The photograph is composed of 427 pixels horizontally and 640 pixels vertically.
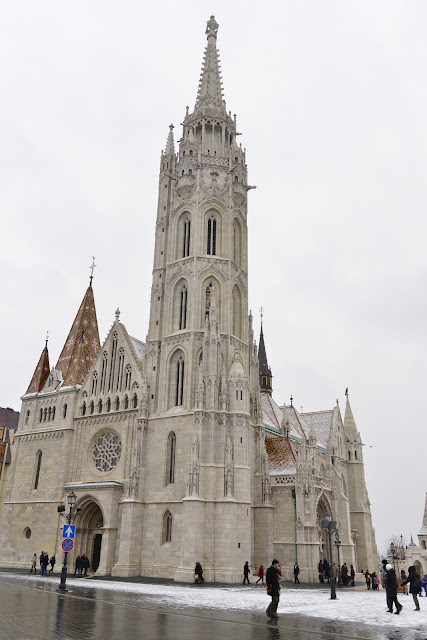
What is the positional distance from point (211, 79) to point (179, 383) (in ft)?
99.3

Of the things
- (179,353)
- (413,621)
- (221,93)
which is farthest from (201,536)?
(221,93)

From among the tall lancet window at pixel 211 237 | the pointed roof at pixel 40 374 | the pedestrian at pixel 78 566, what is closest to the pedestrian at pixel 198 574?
the pedestrian at pixel 78 566

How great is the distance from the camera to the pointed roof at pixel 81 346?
45.8 metres

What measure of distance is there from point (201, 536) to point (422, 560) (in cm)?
5678

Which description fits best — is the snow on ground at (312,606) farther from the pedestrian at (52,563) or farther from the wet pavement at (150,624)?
the pedestrian at (52,563)

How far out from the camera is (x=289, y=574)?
3553 centimetres

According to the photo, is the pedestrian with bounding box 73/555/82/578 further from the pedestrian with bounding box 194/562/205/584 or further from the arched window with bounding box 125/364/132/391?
the arched window with bounding box 125/364/132/391

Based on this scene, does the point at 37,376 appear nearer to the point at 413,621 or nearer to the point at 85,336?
the point at 85,336

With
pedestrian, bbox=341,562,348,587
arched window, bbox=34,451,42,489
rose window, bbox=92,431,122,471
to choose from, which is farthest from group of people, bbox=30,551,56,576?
pedestrian, bbox=341,562,348,587

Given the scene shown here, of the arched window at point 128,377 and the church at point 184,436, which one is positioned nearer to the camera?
the church at point 184,436

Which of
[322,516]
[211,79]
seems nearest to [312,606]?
[322,516]

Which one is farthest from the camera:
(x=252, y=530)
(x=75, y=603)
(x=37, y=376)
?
(x=37, y=376)

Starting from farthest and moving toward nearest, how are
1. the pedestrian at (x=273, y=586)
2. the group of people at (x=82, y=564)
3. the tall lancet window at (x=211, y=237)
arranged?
the tall lancet window at (x=211, y=237) < the group of people at (x=82, y=564) < the pedestrian at (x=273, y=586)

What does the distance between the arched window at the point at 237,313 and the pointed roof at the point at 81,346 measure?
13.2m
